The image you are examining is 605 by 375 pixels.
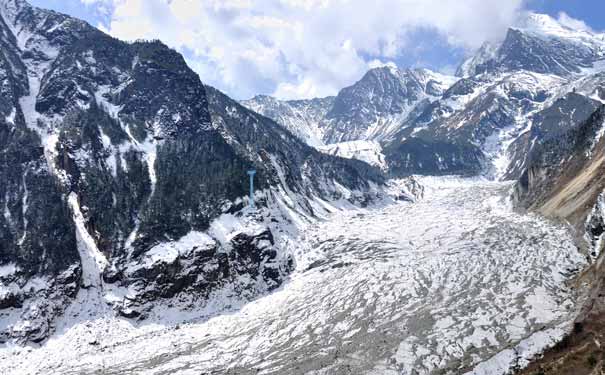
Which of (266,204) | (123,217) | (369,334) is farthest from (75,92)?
(369,334)

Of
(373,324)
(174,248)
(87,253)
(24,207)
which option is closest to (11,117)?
(24,207)

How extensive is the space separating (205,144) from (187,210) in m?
37.8

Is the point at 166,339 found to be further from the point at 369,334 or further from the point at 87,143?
the point at 87,143

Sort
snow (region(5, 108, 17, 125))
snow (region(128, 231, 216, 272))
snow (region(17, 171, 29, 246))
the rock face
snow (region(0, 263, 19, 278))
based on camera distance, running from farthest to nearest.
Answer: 1. snow (region(5, 108, 17, 125))
2. snow (region(17, 171, 29, 246))
3. snow (region(128, 231, 216, 272))
4. the rock face
5. snow (region(0, 263, 19, 278))

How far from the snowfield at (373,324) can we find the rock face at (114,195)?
805 cm

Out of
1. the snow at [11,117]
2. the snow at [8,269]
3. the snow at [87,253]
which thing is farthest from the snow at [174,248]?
the snow at [11,117]

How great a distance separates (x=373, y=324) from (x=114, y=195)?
79083 mm

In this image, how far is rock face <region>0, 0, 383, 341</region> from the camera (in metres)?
120

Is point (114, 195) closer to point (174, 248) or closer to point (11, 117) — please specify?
point (174, 248)

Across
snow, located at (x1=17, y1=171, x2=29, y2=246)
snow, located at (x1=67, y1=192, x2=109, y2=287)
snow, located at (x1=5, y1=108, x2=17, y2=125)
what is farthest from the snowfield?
snow, located at (x1=5, y1=108, x2=17, y2=125)

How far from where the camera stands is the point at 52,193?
136750 mm

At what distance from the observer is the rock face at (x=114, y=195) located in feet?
394

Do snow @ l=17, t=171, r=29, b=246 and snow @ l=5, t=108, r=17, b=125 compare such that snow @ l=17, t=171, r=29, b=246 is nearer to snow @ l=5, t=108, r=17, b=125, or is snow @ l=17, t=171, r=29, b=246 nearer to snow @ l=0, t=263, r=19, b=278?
snow @ l=0, t=263, r=19, b=278

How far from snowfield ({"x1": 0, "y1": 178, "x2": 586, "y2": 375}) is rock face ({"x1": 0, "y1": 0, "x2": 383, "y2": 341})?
8.05 meters
